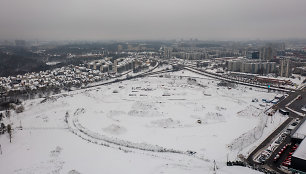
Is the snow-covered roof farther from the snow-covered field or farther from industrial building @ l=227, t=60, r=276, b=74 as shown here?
industrial building @ l=227, t=60, r=276, b=74

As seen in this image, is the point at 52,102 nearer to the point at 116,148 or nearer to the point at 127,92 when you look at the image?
the point at 127,92

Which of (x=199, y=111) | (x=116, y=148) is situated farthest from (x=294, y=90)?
(x=116, y=148)

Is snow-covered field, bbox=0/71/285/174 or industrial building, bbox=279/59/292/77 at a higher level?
industrial building, bbox=279/59/292/77

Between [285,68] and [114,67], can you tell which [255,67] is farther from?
[114,67]

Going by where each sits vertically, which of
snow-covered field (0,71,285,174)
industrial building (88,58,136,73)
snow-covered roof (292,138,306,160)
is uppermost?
industrial building (88,58,136,73)

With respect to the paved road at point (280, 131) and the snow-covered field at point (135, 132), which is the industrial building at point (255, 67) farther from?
the snow-covered field at point (135, 132)

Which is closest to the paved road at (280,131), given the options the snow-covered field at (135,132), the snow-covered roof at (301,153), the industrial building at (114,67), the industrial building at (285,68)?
the snow-covered field at (135,132)

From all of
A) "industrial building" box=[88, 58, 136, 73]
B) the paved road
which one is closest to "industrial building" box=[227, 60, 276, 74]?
the paved road

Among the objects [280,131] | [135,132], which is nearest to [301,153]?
[280,131]
